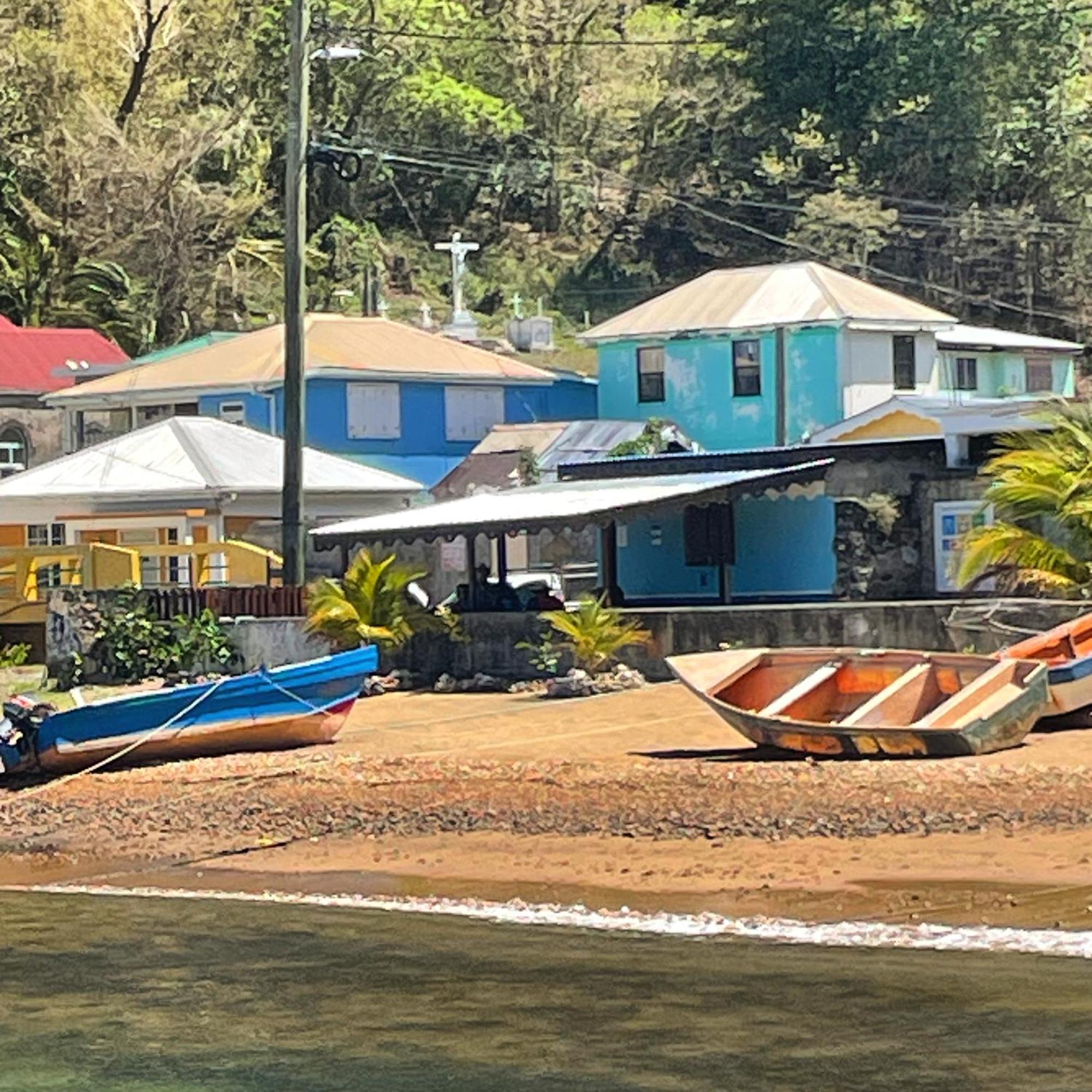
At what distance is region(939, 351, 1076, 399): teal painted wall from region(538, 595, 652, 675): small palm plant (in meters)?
26.5

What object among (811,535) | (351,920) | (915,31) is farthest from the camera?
(915,31)

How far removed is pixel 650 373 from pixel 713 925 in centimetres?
3816

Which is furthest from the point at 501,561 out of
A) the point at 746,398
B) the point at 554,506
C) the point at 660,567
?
the point at 746,398

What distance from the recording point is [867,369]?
52.9 metres

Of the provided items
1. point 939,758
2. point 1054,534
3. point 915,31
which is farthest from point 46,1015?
point 915,31

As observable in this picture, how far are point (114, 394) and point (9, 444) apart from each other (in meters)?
8.53

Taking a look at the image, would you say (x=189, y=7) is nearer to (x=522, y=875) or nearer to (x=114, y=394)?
(x=114, y=394)

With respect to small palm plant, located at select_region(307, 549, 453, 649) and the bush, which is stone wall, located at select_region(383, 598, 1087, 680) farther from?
the bush

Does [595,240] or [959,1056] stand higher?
[595,240]

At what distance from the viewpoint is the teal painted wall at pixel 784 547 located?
1423 inches

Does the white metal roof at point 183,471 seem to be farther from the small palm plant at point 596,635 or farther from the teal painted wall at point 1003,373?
the teal painted wall at point 1003,373

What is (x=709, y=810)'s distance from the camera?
20.4 m

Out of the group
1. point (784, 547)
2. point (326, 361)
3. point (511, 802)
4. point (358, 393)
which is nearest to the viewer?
point (511, 802)

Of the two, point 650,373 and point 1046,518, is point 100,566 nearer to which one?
point 1046,518
